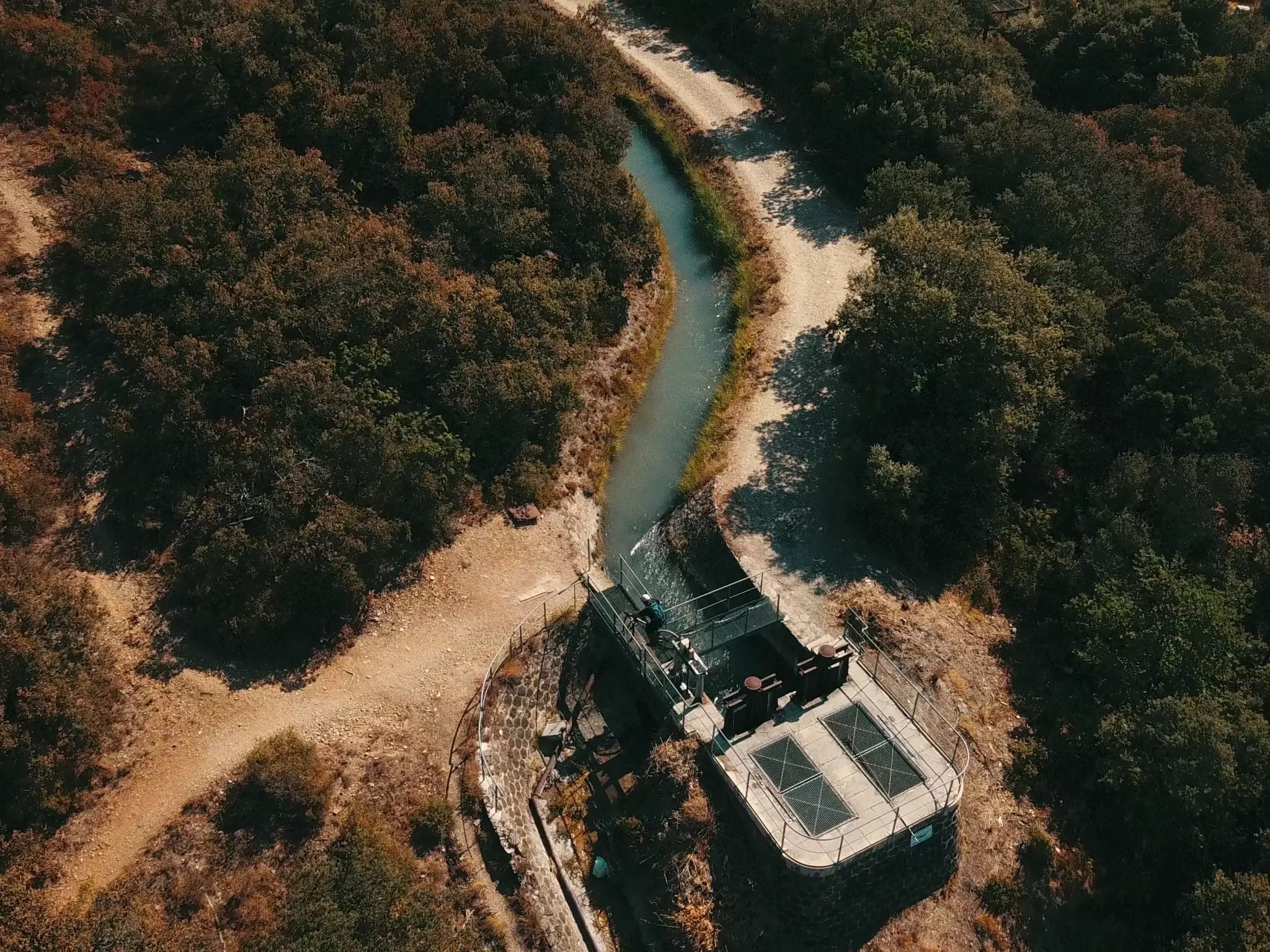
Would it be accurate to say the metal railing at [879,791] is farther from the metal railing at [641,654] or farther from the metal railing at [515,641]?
the metal railing at [515,641]

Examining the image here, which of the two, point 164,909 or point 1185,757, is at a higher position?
point 1185,757

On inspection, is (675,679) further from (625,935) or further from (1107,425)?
(1107,425)

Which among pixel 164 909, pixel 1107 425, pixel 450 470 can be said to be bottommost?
pixel 164 909

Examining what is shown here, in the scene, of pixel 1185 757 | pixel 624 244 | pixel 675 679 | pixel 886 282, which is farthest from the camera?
pixel 624 244

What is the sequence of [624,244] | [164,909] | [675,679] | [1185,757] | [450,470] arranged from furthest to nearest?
1. [624,244]
2. [450,470]
3. [675,679]
4. [1185,757]
5. [164,909]

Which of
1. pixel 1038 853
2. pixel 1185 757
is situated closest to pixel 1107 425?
pixel 1185 757

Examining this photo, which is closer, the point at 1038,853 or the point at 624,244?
the point at 1038,853

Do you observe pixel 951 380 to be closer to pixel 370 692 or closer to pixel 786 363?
pixel 786 363
